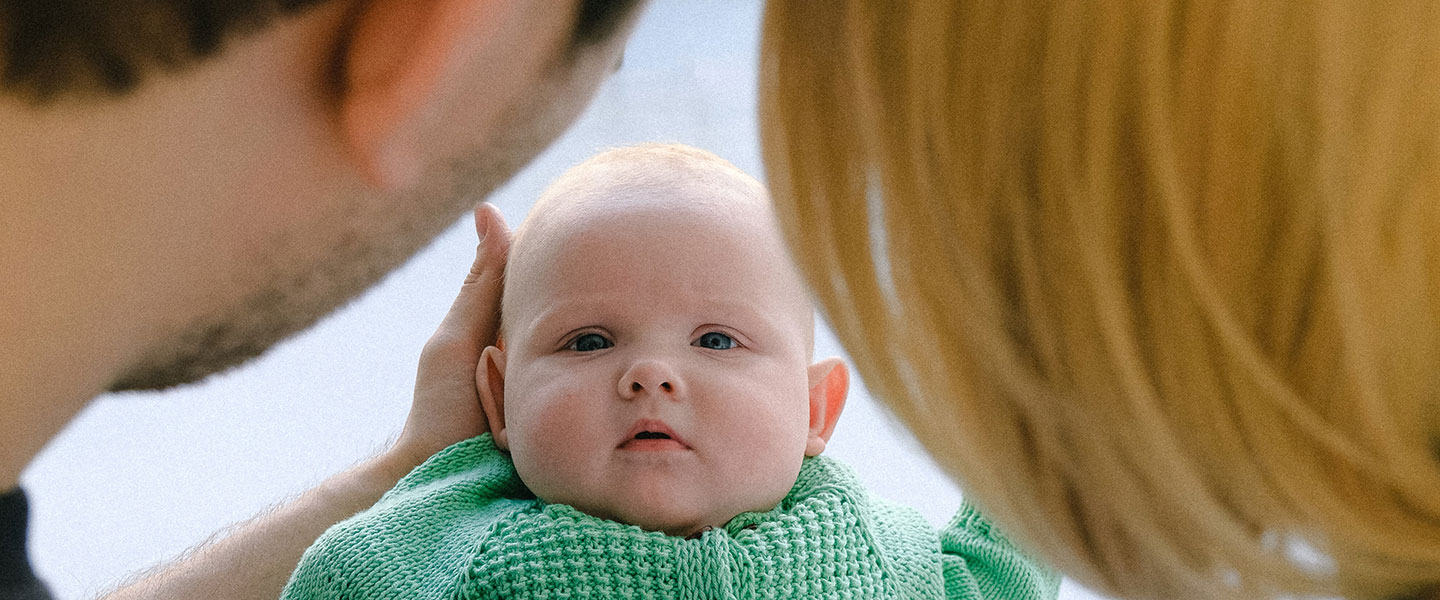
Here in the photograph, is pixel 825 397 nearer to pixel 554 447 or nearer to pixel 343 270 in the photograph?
pixel 554 447

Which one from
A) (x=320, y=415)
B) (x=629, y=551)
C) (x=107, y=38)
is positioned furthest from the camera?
(x=320, y=415)

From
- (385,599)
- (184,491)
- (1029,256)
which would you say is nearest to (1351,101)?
(1029,256)

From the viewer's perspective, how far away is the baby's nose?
0.83 meters

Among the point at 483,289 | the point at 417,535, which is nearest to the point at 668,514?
the point at 417,535

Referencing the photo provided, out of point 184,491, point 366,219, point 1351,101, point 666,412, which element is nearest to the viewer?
point 1351,101

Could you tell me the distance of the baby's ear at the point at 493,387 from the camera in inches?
39.5

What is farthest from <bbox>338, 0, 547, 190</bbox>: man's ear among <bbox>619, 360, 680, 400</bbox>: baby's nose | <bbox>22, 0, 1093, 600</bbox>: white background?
<bbox>22, 0, 1093, 600</bbox>: white background

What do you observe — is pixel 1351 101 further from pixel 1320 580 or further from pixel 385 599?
pixel 385 599

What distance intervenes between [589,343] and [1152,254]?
1.71ft

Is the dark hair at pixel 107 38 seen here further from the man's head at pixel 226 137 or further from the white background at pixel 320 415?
the white background at pixel 320 415

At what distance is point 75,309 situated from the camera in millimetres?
492

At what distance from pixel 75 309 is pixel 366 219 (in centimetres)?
13

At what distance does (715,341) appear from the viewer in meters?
0.89

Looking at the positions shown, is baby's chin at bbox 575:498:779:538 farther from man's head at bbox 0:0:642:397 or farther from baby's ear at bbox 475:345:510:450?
man's head at bbox 0:0:642:397
